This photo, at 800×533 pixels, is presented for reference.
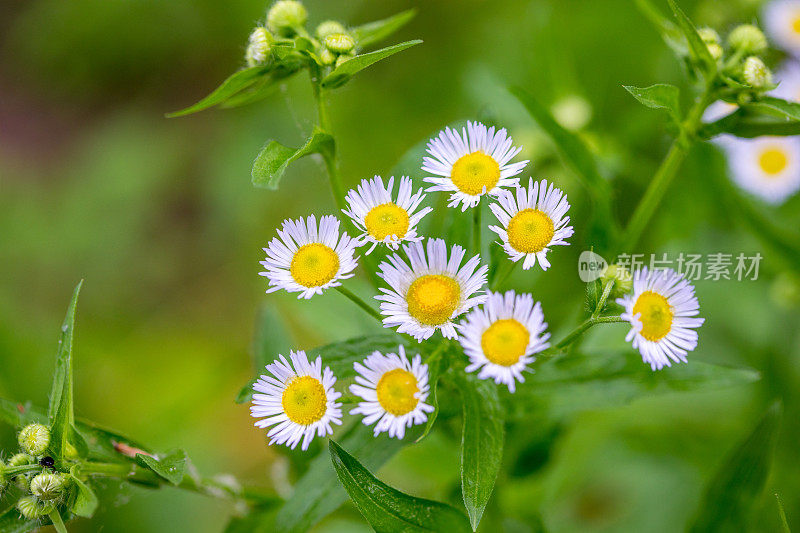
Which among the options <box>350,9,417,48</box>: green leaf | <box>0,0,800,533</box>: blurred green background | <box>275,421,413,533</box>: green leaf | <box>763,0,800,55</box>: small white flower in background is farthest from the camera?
<box>763,0,800,55</box>: small white flower in background

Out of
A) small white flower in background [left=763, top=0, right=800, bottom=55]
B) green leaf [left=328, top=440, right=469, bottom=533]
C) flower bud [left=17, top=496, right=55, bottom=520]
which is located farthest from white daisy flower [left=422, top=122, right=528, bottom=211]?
A: small white flower in background [left=763, top=0, right=800, bottom=55]

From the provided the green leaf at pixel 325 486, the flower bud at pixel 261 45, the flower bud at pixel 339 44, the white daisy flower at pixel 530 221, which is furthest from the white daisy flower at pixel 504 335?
the flower bud at pixel 261 45

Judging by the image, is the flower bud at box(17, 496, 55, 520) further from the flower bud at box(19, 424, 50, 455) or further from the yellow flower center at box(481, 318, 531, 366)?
the yellow flower center at box(481, 318, 531, 366)

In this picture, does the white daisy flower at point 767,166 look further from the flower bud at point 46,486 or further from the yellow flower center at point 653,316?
the flower bud at point 46,486

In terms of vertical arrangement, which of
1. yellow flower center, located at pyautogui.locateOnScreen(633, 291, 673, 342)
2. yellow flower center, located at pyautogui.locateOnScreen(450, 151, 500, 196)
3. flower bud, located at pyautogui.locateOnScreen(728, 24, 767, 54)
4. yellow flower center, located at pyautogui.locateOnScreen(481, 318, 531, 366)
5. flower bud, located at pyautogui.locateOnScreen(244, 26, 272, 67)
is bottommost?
yellow flower center, located at pyautogui.locateOnScreen(481, 318, 531, 366)

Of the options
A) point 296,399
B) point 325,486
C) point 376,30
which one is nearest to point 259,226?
point 376,30

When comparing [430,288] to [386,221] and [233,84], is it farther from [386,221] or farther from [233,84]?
[233,84]

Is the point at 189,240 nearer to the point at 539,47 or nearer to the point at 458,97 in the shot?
the point at 458,97
